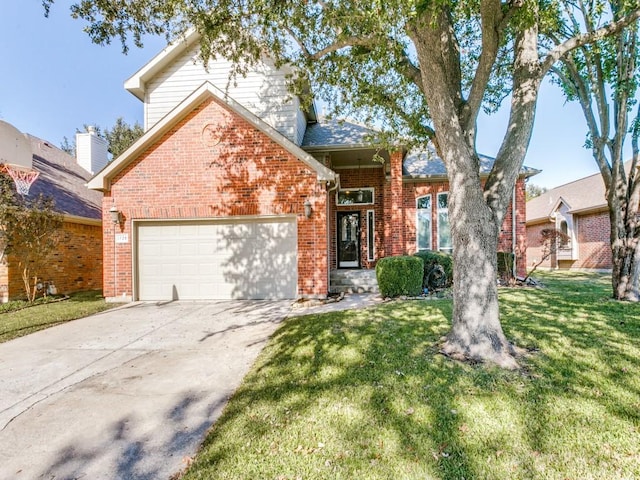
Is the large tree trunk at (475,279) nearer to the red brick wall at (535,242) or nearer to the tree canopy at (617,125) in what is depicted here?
the tree canopy at (617,125)

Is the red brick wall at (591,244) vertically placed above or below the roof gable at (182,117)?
below

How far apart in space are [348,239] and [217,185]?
5385 millimetres

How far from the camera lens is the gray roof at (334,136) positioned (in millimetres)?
10734

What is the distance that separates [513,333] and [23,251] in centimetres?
1155

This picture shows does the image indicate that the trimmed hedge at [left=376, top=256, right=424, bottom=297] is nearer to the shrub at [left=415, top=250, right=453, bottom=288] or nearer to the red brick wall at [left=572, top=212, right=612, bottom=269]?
the shrub at [left=415, top=250, right=453, bottom=288]

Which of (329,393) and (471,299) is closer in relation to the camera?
(329,393)

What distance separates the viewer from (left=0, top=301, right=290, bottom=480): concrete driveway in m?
2.68

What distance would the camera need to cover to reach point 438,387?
3498 millimetres

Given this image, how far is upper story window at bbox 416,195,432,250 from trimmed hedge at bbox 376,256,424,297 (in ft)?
12.2

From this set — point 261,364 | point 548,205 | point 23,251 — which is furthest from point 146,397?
point 548,205

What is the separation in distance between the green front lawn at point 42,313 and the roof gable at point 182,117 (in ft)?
10.5

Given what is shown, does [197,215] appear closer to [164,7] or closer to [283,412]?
[164,7]

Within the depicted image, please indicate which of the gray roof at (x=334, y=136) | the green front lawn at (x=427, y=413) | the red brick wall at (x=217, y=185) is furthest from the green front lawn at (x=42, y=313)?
the gray roof at (x=334, y=136)

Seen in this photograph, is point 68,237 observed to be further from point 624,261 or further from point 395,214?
point 624,261
